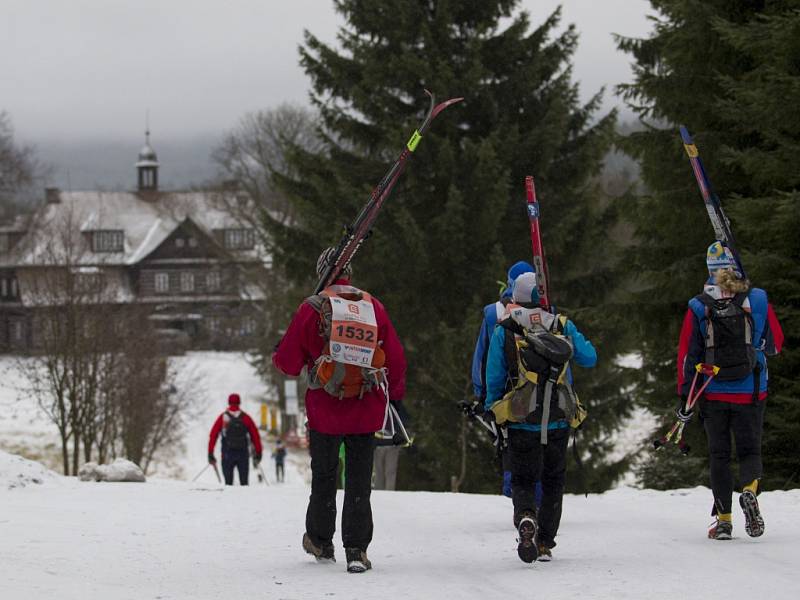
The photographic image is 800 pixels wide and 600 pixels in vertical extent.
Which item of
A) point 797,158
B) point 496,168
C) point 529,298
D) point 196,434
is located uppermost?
point 496,168

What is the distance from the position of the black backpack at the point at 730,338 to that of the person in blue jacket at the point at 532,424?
96 cm

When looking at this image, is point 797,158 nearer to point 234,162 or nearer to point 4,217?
point 234,162

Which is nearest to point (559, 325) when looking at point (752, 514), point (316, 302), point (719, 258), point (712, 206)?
point (719, 258)

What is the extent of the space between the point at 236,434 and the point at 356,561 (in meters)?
11.9

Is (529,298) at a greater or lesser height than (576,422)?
greater

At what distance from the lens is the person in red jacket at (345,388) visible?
734 centimetres

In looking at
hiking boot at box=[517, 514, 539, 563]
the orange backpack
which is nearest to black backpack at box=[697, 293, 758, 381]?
hiking boot at box=[517, 514, 539, 563]

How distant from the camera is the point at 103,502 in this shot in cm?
1180

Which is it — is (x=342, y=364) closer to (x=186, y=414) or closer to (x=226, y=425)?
(x=226, y=425)

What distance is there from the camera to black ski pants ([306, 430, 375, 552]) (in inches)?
291

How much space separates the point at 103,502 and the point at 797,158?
26.9 ft

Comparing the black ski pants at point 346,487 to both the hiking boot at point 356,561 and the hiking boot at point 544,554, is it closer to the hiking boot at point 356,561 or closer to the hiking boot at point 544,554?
the hiking boot at point 356,561

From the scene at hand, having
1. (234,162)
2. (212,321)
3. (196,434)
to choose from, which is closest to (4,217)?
(212,321)

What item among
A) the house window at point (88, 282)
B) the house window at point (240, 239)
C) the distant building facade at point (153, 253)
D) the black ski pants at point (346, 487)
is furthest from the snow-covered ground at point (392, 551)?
the distant building facade at point (153, 253)
